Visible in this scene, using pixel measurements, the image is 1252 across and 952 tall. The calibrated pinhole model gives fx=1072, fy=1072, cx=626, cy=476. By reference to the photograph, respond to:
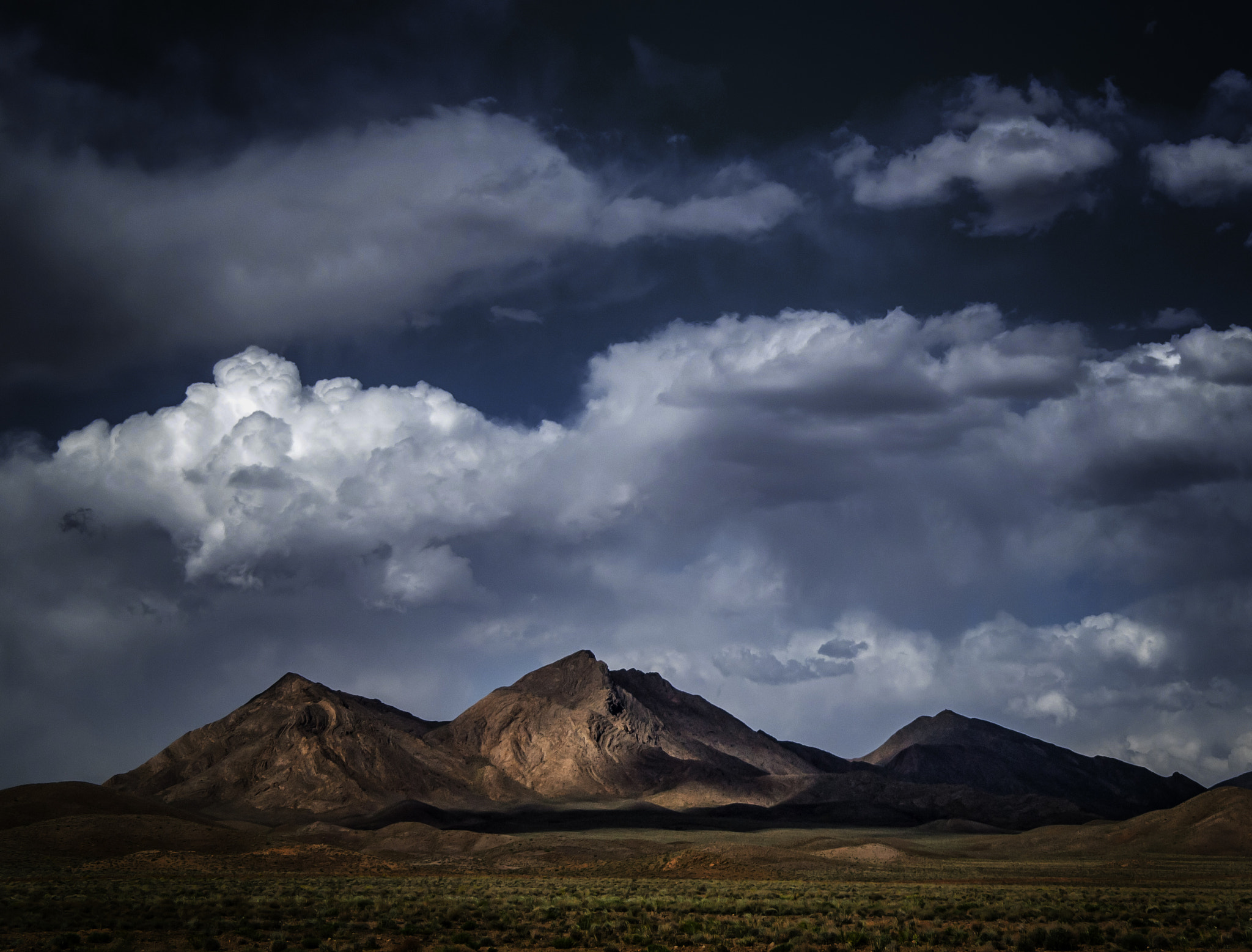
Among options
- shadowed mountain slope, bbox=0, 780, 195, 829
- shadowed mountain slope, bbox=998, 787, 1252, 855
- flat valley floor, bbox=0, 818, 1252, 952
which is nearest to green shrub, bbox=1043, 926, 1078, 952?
flat valley floor, bbox=0, 818, 1252, 952

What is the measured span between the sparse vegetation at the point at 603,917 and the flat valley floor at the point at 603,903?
15cm

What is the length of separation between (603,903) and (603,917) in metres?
6.21

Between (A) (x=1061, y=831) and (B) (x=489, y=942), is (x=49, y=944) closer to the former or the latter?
(B) (x=489, y=942)

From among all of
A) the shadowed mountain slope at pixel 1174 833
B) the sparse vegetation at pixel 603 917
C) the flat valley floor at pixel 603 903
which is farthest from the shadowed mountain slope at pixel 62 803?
the shadowed mountain slope at pixel 1174 833

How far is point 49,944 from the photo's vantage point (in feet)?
106

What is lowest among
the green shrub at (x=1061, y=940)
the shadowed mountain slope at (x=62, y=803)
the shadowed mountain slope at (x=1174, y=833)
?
the shadowed mountain slope at (x=1174, y=833)

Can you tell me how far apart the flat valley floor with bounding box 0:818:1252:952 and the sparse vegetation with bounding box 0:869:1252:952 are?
0.15 m

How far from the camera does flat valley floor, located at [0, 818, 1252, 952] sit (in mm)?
34938

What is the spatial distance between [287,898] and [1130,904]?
3843 centimetres

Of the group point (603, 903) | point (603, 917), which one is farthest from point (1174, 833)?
point (603, 917)

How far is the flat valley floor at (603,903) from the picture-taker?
34.9 m

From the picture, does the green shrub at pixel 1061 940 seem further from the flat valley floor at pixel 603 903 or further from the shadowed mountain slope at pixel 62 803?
the shadowed mountain slope at pixel 62 803

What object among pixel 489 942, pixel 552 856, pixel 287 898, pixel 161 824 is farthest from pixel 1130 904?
pixel 161 824

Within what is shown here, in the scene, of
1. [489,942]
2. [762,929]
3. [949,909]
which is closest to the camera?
[489,942]
